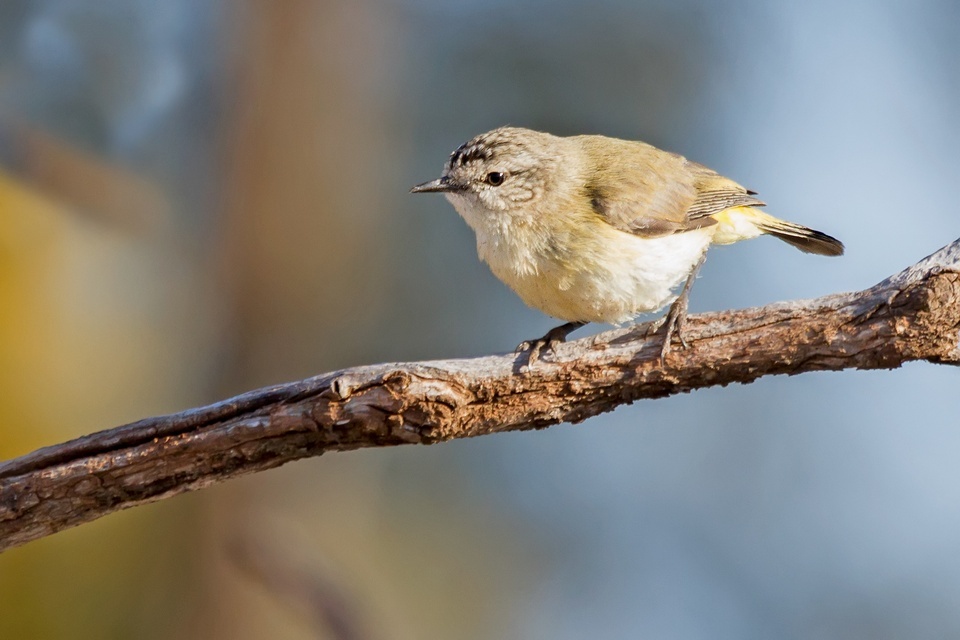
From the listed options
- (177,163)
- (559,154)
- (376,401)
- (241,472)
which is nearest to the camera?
(376,401)

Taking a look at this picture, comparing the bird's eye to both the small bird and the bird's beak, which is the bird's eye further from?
the bird's beak

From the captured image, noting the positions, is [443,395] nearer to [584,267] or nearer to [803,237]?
[584,267]

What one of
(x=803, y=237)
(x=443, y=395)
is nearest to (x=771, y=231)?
(x=803, y=237)

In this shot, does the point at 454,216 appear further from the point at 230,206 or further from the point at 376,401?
the point at 376,401

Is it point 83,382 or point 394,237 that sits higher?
point 394,237

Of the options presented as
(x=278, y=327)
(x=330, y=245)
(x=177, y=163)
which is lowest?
(x=278, y=327)

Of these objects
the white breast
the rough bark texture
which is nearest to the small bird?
the white breast

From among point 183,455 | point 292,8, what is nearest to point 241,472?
point 183,455

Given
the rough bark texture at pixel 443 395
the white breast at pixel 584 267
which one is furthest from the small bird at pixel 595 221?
the rough bark texture at pixel 443 395
